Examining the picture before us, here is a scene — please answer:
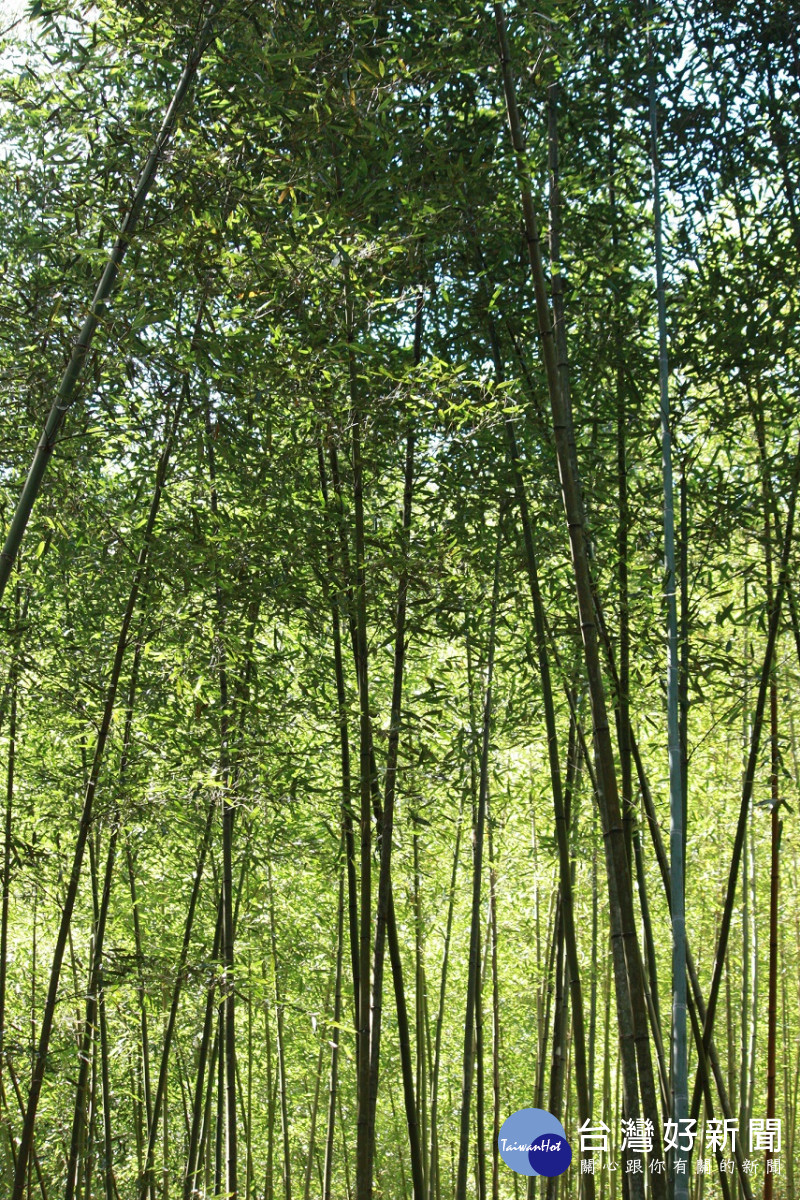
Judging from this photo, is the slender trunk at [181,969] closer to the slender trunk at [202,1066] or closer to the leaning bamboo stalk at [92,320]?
the slender trunk at [202,1066]

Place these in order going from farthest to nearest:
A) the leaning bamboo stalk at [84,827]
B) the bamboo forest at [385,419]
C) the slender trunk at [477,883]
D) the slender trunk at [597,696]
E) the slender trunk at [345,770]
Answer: the slender trunk at [477,883] < the slender trunk at [345,770] < the leaning bamboo stalk at [84,827] < the bamboo forest at [385,419] < the slender trunk at [597,696]

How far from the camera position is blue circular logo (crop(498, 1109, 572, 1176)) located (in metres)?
3.04

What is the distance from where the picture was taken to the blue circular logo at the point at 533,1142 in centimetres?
304

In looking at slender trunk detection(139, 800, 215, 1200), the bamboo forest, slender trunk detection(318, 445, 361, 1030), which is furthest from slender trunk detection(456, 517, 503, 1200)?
slender trunk detection(139, 800, 215, 1200)

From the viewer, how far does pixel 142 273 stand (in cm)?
254

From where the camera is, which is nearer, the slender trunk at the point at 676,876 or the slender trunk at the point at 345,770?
the slender trunk at the point at 676,876

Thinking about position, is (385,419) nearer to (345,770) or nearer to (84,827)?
(345,770)

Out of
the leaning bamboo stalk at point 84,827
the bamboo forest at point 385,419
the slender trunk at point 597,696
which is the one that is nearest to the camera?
the slender trunk at point 597,696

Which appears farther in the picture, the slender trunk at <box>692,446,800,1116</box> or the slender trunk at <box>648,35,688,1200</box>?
the slender trunk at <box>692,446,800,1116</box>

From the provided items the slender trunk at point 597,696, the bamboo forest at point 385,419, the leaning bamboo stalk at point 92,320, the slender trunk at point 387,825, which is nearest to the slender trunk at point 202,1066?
the bamboo forest at point 385,419

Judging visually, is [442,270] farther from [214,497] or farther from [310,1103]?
[310,1103]

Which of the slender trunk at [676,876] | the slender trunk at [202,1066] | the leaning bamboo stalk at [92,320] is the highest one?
the leaning bamboo stalk at [92,320]

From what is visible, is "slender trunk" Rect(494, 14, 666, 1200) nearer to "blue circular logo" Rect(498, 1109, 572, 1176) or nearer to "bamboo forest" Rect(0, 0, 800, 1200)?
"bamboo forest" Rect(0, 0, 800, 1200)

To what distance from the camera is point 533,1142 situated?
308cm
